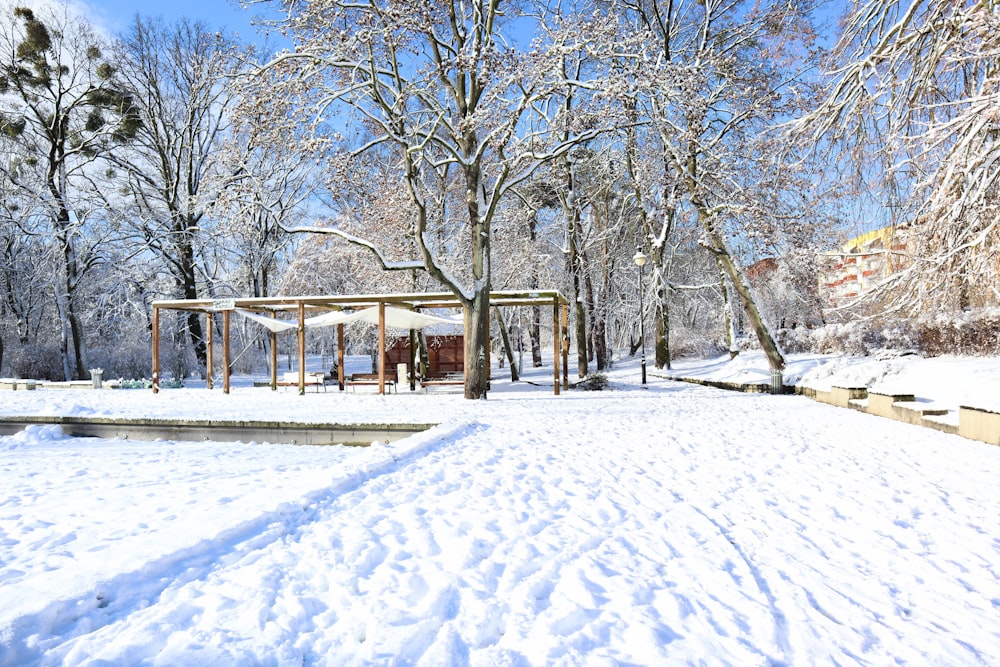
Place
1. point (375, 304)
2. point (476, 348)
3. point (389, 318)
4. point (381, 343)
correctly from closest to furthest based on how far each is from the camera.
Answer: point (476, 348) < point (381, 343) < point (389, 318) < point (375, 304)

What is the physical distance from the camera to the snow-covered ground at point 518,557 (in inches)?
92.8

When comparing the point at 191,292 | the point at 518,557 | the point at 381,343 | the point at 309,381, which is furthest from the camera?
the point at 191,292

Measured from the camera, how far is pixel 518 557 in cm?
329

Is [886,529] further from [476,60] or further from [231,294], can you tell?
[231,294]

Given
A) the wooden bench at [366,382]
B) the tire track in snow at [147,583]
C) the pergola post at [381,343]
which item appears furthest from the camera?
the wooden bench at [366,382]

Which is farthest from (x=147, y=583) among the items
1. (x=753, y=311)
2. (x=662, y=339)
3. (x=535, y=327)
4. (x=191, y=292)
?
(x=535, y=327)

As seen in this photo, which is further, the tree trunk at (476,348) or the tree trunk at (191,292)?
the tree trunk at (191,292)

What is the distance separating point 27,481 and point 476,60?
937 centimetres

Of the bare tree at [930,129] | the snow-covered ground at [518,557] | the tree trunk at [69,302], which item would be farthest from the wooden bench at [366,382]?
the bare tree at [930,129]

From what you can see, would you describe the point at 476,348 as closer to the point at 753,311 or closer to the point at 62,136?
the point at 753,311

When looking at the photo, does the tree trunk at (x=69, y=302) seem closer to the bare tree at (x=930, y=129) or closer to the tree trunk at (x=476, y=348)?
the tree trunk at (x=476, y=348)

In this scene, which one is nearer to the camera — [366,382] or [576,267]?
[366,382]

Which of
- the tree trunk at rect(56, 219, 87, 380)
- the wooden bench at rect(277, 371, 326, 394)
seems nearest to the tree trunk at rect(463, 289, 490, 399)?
the wooden bench at rect(277, 371, 326, 394)

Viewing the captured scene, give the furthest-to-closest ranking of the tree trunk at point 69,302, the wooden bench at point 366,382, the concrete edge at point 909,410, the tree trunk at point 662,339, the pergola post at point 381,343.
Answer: the tree trunk at point 662,339
the tree trunk at point 69,302
the wooden bench at point 366,382
the pergola post at point 381,343
the concrete edge at point 909,410
